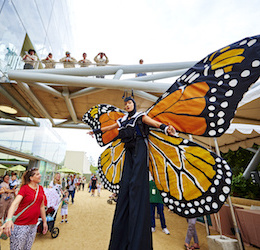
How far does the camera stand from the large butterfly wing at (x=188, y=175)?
1225 mm

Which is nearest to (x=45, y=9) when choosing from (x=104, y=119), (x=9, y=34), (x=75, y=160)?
(x=9, y=34)

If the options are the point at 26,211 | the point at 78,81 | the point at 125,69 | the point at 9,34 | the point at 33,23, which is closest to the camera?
the point at 26,211

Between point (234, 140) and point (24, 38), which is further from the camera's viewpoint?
point (24, 38)

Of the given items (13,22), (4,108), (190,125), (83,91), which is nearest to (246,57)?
(190,125)

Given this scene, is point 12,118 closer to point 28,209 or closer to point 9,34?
point 9,34

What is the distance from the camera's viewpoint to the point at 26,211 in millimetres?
2447

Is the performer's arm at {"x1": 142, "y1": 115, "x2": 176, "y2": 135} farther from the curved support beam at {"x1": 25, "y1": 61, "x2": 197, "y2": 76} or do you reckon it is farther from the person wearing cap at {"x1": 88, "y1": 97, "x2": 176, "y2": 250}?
the curved support beam at {"x1": 25, "y1": 61, "x2": 197, "y2": 76}

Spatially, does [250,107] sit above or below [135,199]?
above

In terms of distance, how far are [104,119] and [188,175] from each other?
4.33ft

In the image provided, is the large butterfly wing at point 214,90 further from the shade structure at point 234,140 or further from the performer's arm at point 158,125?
the shade structure at point 234,140

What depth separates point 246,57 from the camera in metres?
1.16

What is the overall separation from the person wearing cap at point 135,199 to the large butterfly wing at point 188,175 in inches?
7.4

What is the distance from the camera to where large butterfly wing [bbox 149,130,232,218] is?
1.22m

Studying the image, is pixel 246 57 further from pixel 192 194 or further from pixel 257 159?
pixel 257 159
